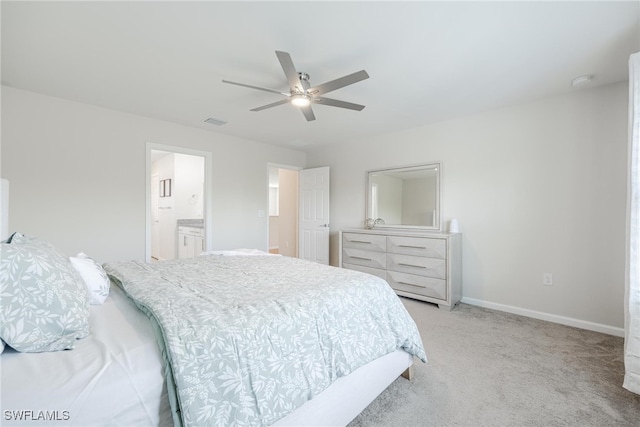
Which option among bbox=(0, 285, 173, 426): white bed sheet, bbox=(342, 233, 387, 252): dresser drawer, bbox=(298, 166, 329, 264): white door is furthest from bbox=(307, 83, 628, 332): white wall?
bbox=(0, 285, 173, 426): white bed sheet

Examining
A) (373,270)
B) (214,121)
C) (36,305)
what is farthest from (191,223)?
(36,305)

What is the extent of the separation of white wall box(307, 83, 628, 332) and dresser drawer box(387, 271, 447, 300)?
54 cm

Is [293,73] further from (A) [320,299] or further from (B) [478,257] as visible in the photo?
(B) [478,257]

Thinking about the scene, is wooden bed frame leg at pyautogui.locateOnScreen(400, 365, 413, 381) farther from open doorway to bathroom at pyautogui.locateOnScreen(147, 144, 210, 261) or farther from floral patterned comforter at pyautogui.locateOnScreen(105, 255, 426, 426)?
open doorway to bathroom at pyautogui.locateOnScreen(147, 144, 210, 261)

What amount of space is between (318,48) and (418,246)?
2.52 m

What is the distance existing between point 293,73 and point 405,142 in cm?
258

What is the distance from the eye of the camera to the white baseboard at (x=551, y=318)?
2.58 meters

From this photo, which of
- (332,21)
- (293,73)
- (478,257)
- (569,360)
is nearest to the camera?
(332,21)

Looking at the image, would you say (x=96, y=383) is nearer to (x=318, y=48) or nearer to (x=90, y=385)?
(x=90, y=385)

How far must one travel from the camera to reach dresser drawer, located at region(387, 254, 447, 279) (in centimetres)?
322

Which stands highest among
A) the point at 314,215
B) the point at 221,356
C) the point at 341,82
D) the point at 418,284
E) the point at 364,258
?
the point at 341,82

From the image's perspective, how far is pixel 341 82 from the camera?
6.52ft

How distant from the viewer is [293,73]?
1.94 m

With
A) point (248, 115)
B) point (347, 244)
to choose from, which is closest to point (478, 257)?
point (347, 244)
